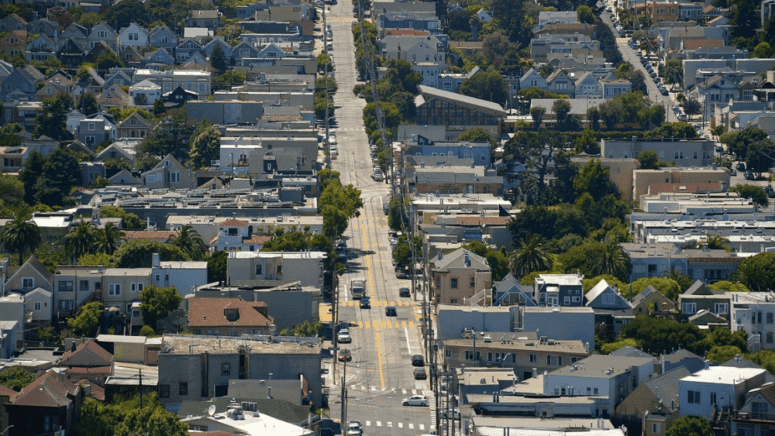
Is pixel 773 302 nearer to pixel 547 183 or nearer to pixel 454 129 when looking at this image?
pixel 547 183

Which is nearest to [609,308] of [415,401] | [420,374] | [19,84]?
[420,374]

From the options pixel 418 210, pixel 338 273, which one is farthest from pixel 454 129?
pixel 338 273

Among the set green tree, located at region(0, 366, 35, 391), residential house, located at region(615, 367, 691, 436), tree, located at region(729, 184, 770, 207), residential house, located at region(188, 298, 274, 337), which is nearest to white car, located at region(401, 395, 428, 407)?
residential house, located at region(188, 298, 274, 337)

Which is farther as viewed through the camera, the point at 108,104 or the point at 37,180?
the point at 108,104

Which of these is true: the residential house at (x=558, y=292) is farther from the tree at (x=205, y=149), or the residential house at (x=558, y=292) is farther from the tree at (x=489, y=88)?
the tree at (x=489, y=88)

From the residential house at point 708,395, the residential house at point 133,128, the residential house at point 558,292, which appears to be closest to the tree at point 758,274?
the residential house at point 558,292
